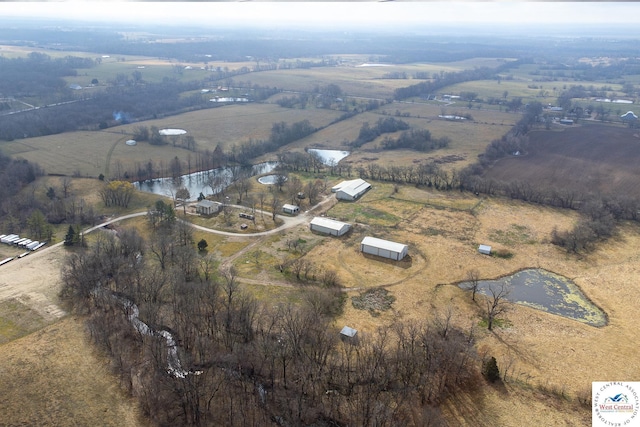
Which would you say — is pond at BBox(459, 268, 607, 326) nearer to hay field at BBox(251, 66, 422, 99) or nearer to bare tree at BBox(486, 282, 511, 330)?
bare tree at BBox(486, 282, 511, 330)

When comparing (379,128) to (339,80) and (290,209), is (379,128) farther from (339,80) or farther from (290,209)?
(339,80)

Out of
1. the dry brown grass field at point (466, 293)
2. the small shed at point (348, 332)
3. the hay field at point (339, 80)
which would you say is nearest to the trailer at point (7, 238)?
the dry brown grass field at point (466, 293)

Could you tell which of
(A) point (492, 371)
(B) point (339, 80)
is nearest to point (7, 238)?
(A) point (492, 371)

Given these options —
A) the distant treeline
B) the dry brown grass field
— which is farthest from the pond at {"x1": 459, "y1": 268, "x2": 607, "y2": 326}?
the distant treeline

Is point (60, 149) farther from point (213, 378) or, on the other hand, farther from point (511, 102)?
point (511, 102)

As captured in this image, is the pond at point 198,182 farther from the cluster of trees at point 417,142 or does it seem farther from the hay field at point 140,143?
the cluster of trees at point 417,142
